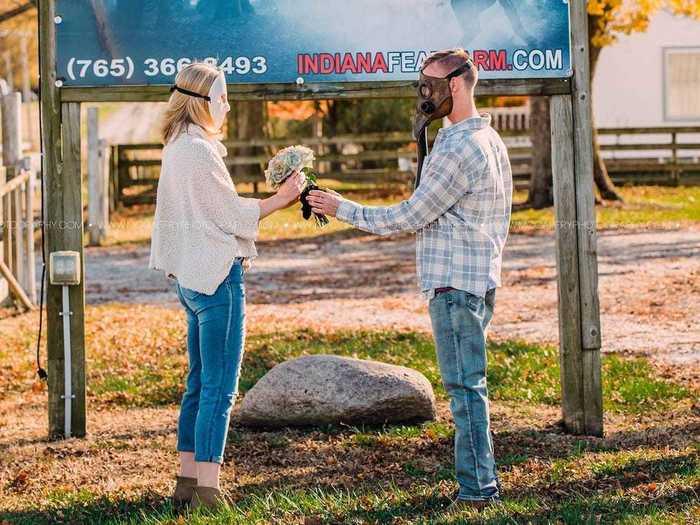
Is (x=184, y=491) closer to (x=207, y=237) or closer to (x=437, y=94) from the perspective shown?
(x=207, y=237)

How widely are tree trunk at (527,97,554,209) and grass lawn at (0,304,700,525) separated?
11.4 metres

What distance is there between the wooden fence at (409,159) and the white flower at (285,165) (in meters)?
16.9

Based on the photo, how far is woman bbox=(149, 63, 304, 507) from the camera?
5.34 m

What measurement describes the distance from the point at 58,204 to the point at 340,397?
197 centimetres

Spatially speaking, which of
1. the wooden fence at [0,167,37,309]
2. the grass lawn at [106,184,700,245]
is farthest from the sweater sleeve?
the grass lawn at [106,184,700,245]

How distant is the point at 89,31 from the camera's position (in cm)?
698

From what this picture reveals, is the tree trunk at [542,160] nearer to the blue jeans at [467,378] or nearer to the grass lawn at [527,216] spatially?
the grass lawn at [527,216]

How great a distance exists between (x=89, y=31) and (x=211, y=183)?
6.80 feet

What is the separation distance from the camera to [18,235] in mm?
13219

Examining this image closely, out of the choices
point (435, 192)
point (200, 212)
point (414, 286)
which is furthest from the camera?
point (414, 286)

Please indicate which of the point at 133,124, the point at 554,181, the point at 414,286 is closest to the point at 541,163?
the point at 414,286

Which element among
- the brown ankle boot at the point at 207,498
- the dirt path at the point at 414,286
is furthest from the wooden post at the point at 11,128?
the brown ankle boot at the point at 207,498

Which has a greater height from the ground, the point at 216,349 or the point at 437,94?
the point at 437,94

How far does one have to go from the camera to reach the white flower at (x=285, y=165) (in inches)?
223
